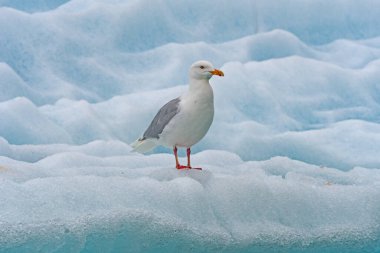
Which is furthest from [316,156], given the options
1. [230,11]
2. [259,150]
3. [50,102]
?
[230,11]

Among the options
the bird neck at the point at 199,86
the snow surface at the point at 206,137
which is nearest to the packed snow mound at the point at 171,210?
the snow surface at the point at 206,137

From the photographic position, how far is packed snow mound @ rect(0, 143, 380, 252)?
7.61 feet

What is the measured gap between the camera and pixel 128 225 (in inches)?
93.5

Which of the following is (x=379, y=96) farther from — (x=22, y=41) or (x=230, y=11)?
(x=22, y=41)

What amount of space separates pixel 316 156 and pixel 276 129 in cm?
58

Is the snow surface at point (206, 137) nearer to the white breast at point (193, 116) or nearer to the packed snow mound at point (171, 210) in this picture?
the packed snow mound at point (171, 210)

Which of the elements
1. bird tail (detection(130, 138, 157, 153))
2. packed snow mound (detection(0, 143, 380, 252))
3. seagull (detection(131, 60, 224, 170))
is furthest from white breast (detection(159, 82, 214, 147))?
bird tail (detection(130, 138, 157, 153))

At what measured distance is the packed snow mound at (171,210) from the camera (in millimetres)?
2318

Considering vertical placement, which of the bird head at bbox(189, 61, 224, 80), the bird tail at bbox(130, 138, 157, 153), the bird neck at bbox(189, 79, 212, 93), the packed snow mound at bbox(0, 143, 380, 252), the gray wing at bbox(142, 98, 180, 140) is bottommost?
the packed snow mound at bbox(0, 143, 380, 252)

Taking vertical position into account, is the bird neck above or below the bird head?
below

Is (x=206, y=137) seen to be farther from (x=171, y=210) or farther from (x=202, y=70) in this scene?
(x=171, y=210)

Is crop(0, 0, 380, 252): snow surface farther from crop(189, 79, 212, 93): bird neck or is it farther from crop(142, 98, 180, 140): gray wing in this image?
crop(189, 79, 212, 93): bird neck

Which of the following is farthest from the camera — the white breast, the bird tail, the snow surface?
the bird tail

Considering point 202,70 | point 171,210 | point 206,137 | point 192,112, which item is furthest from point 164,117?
point 206,137
